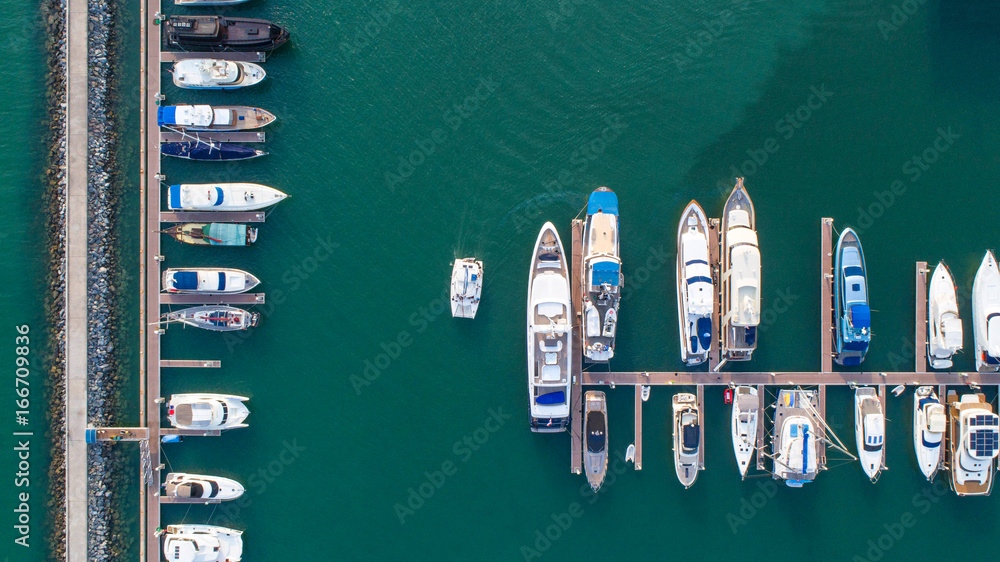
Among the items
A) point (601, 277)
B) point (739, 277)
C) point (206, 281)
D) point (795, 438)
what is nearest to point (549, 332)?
point (601, 277)

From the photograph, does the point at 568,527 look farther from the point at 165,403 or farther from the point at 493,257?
the point at 165,403

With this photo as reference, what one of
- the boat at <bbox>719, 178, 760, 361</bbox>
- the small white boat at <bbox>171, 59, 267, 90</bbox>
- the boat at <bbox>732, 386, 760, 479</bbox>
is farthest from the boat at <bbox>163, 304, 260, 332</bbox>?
the boat at <bbox>732, 386, 760, 479</bbox>

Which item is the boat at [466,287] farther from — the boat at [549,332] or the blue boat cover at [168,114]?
the blue boat cover at [168,114]

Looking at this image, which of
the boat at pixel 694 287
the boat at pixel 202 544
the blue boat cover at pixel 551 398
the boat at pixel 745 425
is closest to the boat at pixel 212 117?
the blue boat cover at pixel 551 398

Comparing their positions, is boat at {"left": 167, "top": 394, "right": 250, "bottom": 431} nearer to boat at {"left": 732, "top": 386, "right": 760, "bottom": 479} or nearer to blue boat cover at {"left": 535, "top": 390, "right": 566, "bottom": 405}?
blue boat cover at {"left": 535, "top": 390, "right": 566, "bottom": 405}

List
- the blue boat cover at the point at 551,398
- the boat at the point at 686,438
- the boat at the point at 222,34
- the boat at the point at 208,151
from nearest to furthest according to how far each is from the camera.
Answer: the boat at the point at 222,34, the blue boat cover at the point at 551,398, the boat at the point at 686,438, the boat at the point at 208,151

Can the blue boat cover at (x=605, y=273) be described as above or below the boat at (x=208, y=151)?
below
